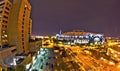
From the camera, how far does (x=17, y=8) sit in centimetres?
3562

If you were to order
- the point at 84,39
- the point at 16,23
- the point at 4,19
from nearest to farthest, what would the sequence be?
the point at 4,19 → the point at 16,23 → the point at 84,39

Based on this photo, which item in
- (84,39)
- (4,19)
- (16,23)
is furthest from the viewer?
(84,39)

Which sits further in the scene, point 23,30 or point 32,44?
point 32,44

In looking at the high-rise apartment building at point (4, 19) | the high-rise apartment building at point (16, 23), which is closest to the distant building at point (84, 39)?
the high-rise apartment building at point (16, 23)

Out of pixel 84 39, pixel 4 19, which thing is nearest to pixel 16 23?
pixel 4 19

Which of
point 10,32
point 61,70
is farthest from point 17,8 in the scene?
point 61,70

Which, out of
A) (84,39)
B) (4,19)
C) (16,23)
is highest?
(4,19)

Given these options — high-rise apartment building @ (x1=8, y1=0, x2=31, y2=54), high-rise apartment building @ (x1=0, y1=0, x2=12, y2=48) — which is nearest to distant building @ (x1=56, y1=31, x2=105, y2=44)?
high-rise apartment building @ (x1=8, y1=0, x2=31, y2=54)

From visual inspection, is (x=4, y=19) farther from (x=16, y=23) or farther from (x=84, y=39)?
(x=84, y=39)

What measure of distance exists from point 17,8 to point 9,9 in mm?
1138

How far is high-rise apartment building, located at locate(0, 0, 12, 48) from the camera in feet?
109

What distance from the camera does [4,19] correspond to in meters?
34.3

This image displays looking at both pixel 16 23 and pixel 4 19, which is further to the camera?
pixel 16 23

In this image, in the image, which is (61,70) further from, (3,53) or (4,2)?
(4,2)
